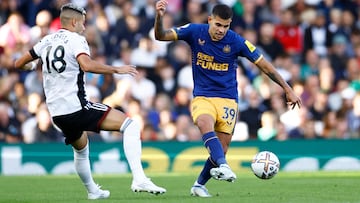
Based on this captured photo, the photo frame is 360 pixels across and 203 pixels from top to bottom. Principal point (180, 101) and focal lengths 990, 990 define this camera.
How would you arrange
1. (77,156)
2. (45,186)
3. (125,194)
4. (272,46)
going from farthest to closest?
(272,46)
(45,186)
(125,194)
(77,156)

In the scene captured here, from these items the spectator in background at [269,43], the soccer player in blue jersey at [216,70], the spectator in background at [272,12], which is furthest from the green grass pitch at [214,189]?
the spectator in background at [272,12]

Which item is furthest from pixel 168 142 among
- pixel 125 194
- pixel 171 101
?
pixel 125 194

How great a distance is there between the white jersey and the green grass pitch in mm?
1148

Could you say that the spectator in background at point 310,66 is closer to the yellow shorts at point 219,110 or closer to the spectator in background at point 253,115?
the spectator in background at point 253,115

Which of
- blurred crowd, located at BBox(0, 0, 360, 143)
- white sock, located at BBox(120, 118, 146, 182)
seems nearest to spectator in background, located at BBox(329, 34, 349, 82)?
blurred crowd, located at BBox(0, 0, 360, 143)

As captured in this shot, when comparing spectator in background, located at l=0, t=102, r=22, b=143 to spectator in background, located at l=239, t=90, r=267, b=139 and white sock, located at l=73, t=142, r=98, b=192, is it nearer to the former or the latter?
spectator in background, located at l=239, t=90, r=267, b=139

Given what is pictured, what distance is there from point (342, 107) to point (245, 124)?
2266mm

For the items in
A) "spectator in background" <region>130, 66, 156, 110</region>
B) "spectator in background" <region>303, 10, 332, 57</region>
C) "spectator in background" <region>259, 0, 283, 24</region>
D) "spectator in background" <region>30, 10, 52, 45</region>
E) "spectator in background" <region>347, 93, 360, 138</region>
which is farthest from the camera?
"spectator in background" <region>259, 0, 283, 24</region>

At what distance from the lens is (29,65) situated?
12055 mm

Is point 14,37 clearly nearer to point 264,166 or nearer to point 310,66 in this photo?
point 310,66

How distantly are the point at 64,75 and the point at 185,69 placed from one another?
10166 mm

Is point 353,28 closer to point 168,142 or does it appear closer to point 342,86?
point 342,86

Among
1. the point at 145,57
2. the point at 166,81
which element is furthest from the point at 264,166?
the point at 145,57

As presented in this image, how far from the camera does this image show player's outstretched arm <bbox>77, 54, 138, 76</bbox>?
1061 centimetres
